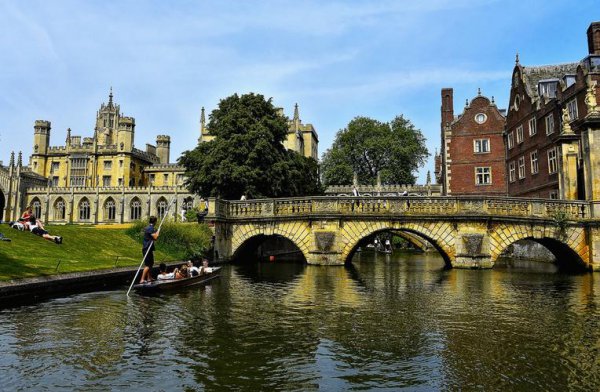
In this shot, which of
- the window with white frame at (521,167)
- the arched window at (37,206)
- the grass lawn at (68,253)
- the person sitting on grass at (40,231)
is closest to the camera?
the grass lawn at (68,253)

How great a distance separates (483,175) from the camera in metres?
48.7

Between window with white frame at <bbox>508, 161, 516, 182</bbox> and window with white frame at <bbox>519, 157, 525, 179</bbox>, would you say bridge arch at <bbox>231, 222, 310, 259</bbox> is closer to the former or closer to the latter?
window with white frame at <bbox>519, 157, 525, 179</bbox>

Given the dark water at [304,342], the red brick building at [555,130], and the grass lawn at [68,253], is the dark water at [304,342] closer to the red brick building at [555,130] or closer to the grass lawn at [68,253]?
the grass lawn at [68,253]

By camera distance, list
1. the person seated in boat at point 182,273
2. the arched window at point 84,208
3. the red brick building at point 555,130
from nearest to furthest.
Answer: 1. the person seated in boat at point 182,273
2. the red brick building at point 555,130
3. the arched window at point 84,208

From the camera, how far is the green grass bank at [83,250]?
15.7 m

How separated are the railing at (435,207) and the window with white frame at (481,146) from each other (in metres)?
23.4

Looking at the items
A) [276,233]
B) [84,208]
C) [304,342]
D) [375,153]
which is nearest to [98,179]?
[84,208]

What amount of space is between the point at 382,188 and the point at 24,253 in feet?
178

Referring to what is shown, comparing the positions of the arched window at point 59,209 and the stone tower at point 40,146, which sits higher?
the stone tower at point 40,146

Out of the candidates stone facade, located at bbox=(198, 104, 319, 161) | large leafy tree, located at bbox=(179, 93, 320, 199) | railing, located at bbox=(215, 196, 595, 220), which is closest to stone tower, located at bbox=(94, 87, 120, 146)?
stone facade, located at bbox=(198, 104, 319, 161)

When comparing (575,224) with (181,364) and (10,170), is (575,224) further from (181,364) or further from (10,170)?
(10,170)

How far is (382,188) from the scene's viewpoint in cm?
6694

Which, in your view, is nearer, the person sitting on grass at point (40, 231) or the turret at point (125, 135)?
the person sitting on grass at point (40, 231)

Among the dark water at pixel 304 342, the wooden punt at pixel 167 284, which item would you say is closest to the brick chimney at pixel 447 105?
the dark water at pixel 304 342
